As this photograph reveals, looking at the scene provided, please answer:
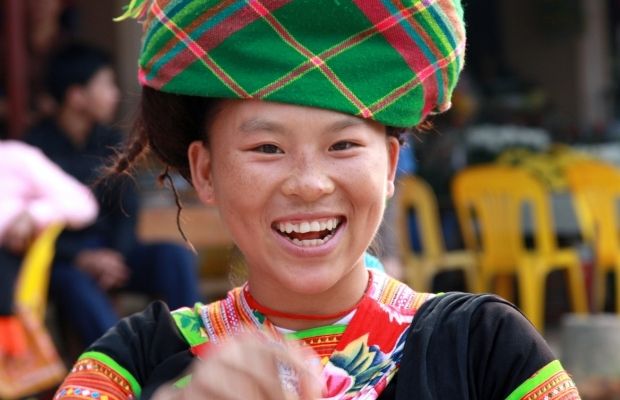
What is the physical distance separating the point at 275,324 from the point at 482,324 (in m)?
0.31

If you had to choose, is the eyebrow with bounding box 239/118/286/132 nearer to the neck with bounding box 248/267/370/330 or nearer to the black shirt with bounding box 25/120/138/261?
the neck with bounding box 248/267/370/330

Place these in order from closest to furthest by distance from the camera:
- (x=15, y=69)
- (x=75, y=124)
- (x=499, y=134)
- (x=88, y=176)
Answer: (x=88, y=176) < (x=75, y=124) < (x=15, y=69) < (x=499, y=134)

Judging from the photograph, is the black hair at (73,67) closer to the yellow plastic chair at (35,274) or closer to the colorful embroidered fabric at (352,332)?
the yellow plastic chair at (35,274)

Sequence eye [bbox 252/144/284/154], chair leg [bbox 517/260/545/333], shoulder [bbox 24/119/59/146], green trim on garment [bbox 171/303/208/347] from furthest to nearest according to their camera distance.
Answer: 1. chair leg [bbox 517/260/545/333]
2. shoulder [bbox 24/119/59/146]
3. green trim on garment [bbox 171/303/208/347]
4. eye [bbox 252/144/284/154]

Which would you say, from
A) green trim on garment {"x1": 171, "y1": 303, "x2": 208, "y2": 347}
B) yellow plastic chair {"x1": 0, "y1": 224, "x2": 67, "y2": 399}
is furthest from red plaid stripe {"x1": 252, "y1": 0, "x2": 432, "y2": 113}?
yellow plastic chair {"x1": 0, "y1": 224, "x2": 67, "y2": 399}

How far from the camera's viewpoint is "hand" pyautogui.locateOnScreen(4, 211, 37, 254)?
193 inches

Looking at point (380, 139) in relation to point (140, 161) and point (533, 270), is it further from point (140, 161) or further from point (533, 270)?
point (533, 270)

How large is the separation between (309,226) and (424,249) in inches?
254

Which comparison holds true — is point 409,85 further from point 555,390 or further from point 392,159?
point 555,390

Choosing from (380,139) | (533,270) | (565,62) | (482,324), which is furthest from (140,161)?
(565,62)

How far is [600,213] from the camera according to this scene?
7.67 meters

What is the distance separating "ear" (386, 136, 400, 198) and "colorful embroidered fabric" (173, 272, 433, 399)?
0.45 ft

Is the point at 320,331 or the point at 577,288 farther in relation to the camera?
the point at 577,288

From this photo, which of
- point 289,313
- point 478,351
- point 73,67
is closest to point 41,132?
point 73,67
